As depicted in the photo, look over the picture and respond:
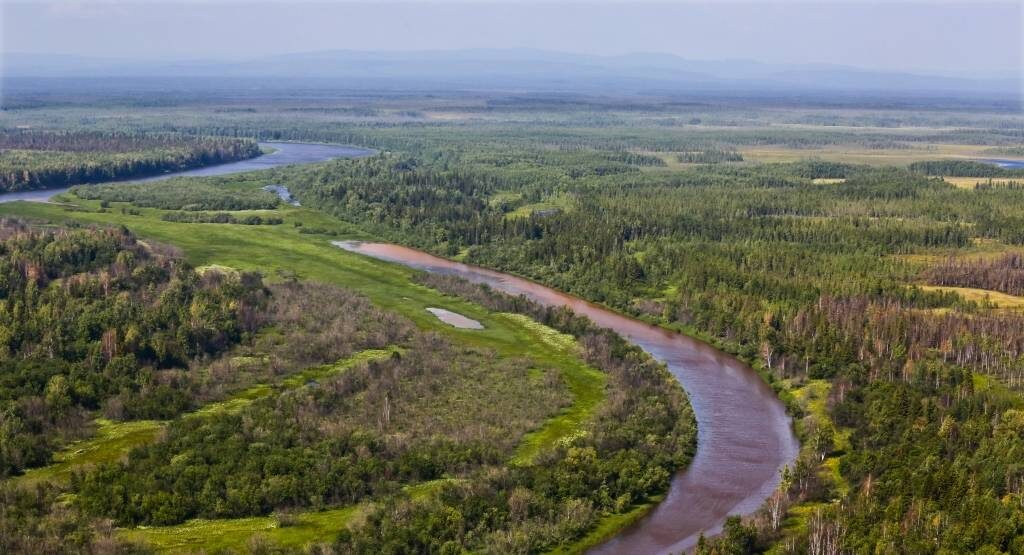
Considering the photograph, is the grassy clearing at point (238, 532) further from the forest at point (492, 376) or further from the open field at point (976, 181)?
the open field at point (976, 181)

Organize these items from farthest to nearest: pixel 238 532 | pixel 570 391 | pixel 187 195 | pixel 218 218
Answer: pixel 187 195 → pixel 218 218 → pixel 570 391 → pixel 238 532

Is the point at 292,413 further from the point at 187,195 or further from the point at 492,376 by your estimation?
the point at 187,195

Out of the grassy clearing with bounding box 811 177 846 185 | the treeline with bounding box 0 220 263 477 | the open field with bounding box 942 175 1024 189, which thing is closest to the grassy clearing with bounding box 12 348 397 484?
the treeline with bounding box 0 220 263 477

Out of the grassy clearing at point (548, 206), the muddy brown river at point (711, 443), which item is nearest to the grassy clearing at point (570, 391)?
the muddy brown river at point (711, 443)

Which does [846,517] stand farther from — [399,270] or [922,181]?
[922,181]

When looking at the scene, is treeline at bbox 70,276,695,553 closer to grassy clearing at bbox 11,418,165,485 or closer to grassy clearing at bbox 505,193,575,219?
grassy clearing at bbox 11,418,165,485

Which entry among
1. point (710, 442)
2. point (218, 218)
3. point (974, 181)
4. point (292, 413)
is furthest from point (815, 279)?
point (974, 181)
